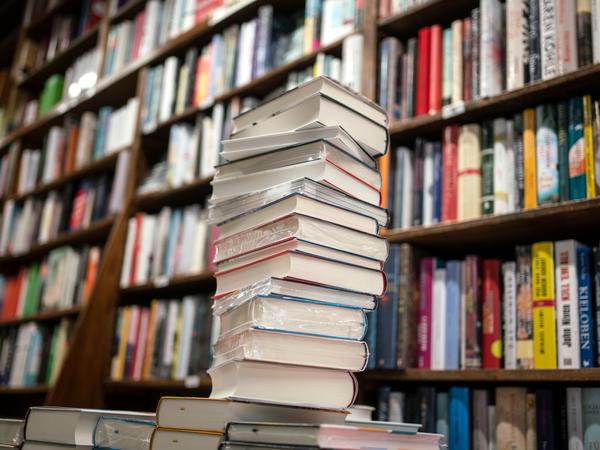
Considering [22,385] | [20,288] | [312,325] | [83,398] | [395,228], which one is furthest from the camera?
[20,288]

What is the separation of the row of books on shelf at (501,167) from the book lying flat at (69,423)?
84 cm

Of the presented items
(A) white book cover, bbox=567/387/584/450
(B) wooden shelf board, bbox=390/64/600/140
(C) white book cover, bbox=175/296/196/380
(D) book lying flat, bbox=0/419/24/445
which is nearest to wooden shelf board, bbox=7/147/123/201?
(C) white book cover, bbox=175/296/196/380

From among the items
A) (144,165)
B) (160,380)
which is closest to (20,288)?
(144,165)

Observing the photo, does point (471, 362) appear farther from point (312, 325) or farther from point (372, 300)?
point (312, 325)

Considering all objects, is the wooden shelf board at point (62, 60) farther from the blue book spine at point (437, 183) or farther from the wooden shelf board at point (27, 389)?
the blue book spine at point (437, 183)

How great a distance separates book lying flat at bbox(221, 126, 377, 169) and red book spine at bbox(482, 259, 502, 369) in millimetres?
404

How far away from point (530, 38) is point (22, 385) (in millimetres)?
2363

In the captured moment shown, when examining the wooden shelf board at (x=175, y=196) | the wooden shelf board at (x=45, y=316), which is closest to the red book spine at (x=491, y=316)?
the wooden shelf board at (x=175, y=196)

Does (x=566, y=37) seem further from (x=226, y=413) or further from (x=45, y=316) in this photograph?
(x=45, y=316)

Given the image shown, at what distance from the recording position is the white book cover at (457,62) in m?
1.67

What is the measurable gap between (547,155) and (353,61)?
2.09ft

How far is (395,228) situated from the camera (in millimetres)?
1702

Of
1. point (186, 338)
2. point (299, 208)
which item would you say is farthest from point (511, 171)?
point (186, 338)

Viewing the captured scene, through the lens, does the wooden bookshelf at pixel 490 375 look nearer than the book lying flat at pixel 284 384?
No
